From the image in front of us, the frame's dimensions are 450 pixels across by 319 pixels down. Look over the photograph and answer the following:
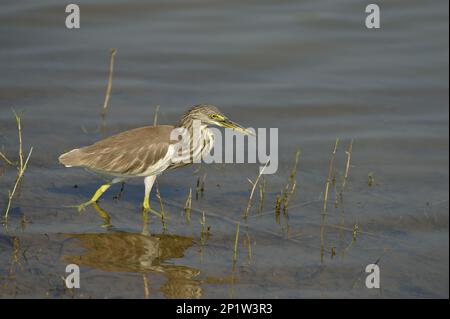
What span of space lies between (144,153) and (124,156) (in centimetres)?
24

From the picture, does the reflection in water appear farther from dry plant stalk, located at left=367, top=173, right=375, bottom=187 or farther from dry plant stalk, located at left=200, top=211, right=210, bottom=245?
dry plant stalk, located at left=367, top=173, right=375, bottom=187

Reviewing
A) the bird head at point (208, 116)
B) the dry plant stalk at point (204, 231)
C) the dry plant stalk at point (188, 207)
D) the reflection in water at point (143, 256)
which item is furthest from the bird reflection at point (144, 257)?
the bird head at point (208, 116)

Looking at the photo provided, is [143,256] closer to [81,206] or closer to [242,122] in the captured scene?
[81,206]

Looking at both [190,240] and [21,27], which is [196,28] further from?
[190,240]

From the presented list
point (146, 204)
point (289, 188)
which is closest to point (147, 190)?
point (146, 204)

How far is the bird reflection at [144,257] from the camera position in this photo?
26.6ft

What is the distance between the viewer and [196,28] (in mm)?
16875

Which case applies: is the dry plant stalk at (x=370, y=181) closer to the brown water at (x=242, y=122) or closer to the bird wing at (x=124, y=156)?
the brown water at (x=242, y=122)

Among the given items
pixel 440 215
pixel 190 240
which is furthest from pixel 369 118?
pixel 190 240

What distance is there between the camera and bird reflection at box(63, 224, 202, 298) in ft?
26.6

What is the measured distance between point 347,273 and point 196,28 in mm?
9221

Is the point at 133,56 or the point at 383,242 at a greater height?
the point at 133,56

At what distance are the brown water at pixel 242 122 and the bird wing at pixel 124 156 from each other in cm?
50

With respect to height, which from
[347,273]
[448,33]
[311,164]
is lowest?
[347,273]
